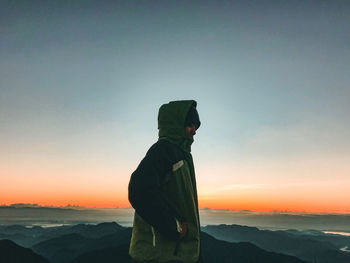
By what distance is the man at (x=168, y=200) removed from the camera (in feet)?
11.1

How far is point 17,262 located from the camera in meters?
159

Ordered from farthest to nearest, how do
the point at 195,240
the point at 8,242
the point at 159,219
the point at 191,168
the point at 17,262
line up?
1. the point at 8,242
2. the point at 17,262
3. the point at 191,168
4. the point at 195,240
5. the point at 159,219

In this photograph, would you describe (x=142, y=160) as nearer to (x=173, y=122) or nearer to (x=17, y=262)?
(x=173, y=122)

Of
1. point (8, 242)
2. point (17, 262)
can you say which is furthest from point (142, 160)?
point (8, 242)

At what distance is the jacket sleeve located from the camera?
11.0 ft

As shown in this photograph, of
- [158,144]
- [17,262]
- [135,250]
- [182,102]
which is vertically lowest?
[17,262]

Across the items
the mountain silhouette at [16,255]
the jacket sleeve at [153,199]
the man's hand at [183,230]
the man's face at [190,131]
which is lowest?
the mountain silhouette at [16,255]

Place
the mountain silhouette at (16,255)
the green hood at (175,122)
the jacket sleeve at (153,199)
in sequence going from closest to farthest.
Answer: the jacket sleeve at (153,199) → the green hood at (175,122) → the mountain silhouette at (16,255)

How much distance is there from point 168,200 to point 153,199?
188 millimetres

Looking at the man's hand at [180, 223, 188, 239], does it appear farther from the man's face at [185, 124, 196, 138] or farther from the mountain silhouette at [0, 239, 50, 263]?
the mountain silhouette at [0, 239, 50, 263]

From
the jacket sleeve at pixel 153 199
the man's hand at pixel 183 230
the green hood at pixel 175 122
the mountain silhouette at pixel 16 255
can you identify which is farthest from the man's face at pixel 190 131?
the mountain silhouette at pixel 16 255

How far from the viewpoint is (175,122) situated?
12.9ft

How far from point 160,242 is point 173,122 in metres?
1.42

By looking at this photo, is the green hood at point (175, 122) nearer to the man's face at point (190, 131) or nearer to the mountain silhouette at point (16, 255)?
the man's face at point (190, 131)
